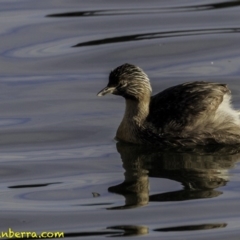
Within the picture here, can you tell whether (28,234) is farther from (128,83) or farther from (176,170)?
(128,83)

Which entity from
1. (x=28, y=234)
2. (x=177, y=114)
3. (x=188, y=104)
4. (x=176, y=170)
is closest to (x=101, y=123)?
(x=177, y=114)

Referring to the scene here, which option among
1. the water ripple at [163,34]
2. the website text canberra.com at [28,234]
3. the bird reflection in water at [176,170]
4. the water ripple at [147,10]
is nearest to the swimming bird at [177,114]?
the bird reflection in water at [176,170]

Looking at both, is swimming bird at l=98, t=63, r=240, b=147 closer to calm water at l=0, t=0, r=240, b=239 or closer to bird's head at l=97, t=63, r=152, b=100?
bird's head at l=97, t=63, r=152, b=100

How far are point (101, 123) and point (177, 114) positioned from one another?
109 cm

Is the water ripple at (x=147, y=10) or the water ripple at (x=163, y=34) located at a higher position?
the water ripple at (x=147, y=10)

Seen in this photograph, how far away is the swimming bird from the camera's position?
11805 mm

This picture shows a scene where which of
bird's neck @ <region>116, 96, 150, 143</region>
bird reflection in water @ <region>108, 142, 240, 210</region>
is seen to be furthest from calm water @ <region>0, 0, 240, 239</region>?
bird's neck @ <region>116, 96, 150, 143</region>

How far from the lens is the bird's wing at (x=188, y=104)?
11766 millimetres

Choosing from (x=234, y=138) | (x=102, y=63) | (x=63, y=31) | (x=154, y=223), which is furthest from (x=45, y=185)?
(x=63, y=31)

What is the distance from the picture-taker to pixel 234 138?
11867 mm

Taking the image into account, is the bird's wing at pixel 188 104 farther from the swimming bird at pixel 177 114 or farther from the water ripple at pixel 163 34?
the water ripple at pixel 163 34

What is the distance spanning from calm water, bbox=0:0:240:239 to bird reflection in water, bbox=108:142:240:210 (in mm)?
12

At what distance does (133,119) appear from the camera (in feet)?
40.0

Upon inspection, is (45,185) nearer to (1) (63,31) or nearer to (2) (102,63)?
(2) (102,63)
